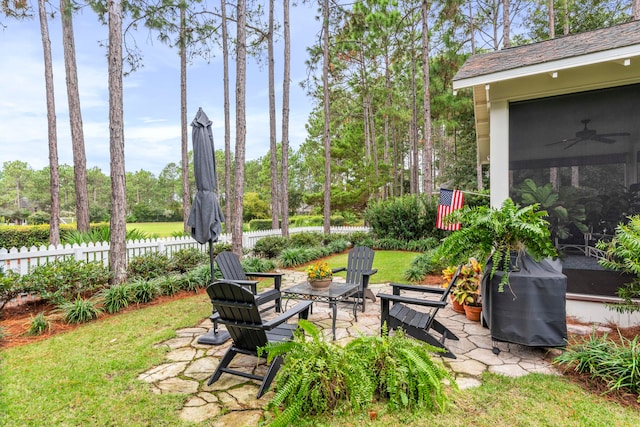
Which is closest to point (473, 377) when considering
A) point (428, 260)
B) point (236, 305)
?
point (236, 305)

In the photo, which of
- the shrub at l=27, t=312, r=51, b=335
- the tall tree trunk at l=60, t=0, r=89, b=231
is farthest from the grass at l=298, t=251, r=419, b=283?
the tall tree trunk at l=60, t=0, r=89, b=231

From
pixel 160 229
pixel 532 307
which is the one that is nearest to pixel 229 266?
pixel 532 307

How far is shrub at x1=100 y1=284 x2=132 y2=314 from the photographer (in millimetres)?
4762

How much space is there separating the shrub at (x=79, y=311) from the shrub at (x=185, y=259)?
6.36 ft

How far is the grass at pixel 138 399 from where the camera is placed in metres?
2.15

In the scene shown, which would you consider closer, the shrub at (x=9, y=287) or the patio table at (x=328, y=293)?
the patio table at (x=328, y=293)

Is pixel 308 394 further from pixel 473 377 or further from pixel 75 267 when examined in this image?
pixel 75 267

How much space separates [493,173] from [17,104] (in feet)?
73.2

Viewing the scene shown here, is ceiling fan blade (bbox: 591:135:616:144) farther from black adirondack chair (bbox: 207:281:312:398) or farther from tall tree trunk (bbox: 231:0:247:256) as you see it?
tall tree trunk (bbox: 231:0:247:256)

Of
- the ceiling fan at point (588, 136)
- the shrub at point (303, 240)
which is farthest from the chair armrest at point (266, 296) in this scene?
the shrub at point (303, 240)

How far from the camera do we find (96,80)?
1245cm

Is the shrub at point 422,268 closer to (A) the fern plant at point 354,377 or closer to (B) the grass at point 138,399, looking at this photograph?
(B) the grass at point 138,399

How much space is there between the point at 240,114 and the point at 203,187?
11.5ft

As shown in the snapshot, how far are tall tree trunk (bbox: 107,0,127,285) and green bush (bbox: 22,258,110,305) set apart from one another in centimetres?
23
